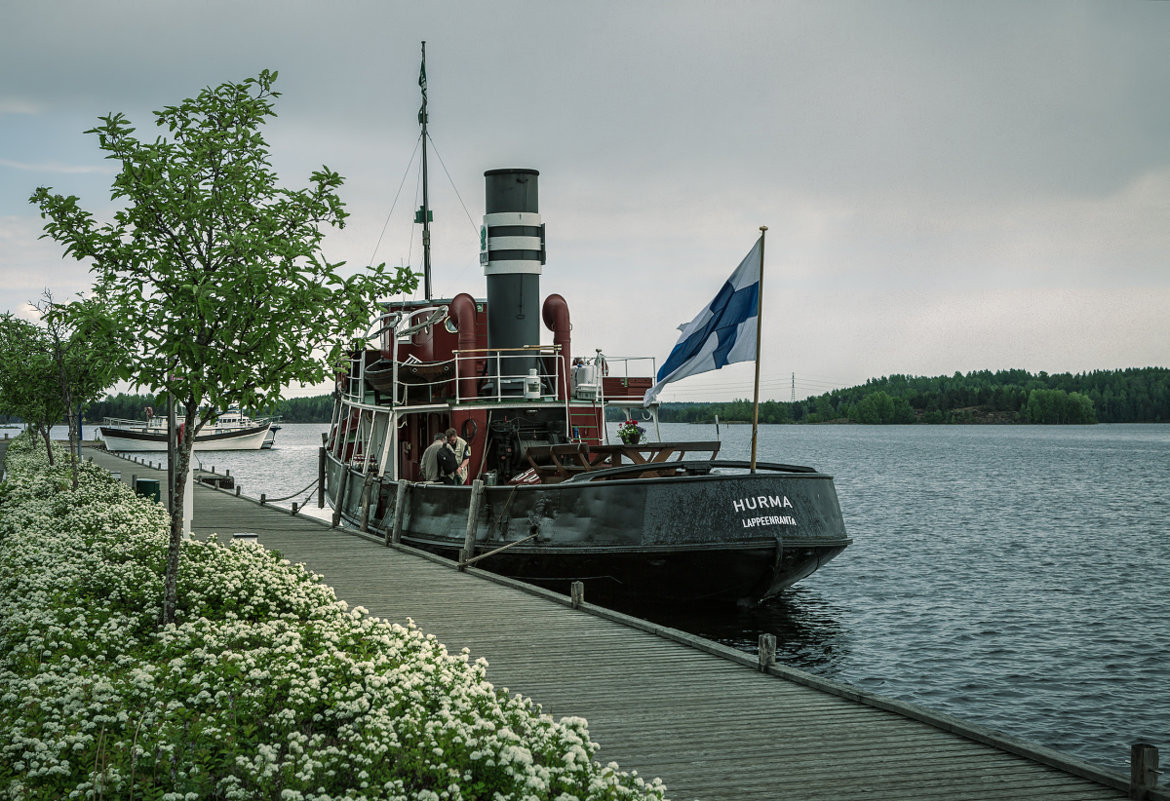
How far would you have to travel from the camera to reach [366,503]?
20594mm

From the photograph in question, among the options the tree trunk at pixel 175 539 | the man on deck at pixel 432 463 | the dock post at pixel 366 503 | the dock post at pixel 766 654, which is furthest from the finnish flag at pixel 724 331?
the dock post at pixel 366 503

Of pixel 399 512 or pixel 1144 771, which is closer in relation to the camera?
pixel 1144 771

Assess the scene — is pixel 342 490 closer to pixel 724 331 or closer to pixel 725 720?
pixel 724 331

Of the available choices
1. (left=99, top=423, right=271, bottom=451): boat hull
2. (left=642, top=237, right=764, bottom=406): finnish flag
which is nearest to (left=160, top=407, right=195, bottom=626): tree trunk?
(left=642, top=237, right=764, bottom=406): finnish flag

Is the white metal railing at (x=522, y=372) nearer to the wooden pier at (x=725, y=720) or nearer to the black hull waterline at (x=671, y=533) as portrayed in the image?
the black hull waterline at (x=671, y=533)

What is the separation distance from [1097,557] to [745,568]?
18.0 metres

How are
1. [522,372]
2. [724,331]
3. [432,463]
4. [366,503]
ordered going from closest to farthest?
1. [724,331]
2. [432,463]
3. [522,372]
4. [366,503]

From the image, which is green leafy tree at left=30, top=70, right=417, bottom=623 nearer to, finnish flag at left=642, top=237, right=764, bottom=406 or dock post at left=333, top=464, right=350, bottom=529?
finnish flag at left=642, top=237, right=764, bottom=406

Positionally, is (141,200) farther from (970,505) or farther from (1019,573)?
(970,505)

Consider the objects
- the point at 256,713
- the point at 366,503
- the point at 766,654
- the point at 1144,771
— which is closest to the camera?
the point at 1144,771

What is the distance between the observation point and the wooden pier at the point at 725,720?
20.7 ft

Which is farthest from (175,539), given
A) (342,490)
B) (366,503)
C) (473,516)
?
(342,490)

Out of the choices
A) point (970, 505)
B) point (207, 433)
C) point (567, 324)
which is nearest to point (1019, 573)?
point (567, 324)

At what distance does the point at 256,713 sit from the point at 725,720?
11.1 ft
